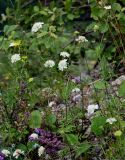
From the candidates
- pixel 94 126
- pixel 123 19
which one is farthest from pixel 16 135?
pixel 123 19

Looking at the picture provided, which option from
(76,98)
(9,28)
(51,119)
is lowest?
(51,119)

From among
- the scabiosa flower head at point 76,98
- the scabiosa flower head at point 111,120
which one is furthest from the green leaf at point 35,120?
the scabiosa flower head at point 76,98

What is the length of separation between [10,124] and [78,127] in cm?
40

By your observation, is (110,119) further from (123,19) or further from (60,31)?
(60,31)

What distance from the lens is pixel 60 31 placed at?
15.5 feet

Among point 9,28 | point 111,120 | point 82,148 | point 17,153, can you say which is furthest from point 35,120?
point 9,28

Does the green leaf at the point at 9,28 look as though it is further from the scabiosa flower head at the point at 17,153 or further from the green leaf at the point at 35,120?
the scabiosa flower head at the point at 17,153

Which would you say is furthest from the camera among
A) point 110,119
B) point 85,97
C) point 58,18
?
point 58,18

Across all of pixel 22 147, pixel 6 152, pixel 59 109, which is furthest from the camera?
pixel 59 109

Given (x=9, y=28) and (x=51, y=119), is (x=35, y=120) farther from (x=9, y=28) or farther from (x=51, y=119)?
(x=9, y=28)

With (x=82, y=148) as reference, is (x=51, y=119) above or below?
above

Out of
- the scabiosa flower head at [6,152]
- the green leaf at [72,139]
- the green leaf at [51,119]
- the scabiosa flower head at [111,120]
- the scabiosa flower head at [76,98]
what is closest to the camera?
the scabiosa flower head at [111,120]

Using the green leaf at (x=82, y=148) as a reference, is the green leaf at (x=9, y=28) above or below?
above

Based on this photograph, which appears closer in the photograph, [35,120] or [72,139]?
[72,139]
